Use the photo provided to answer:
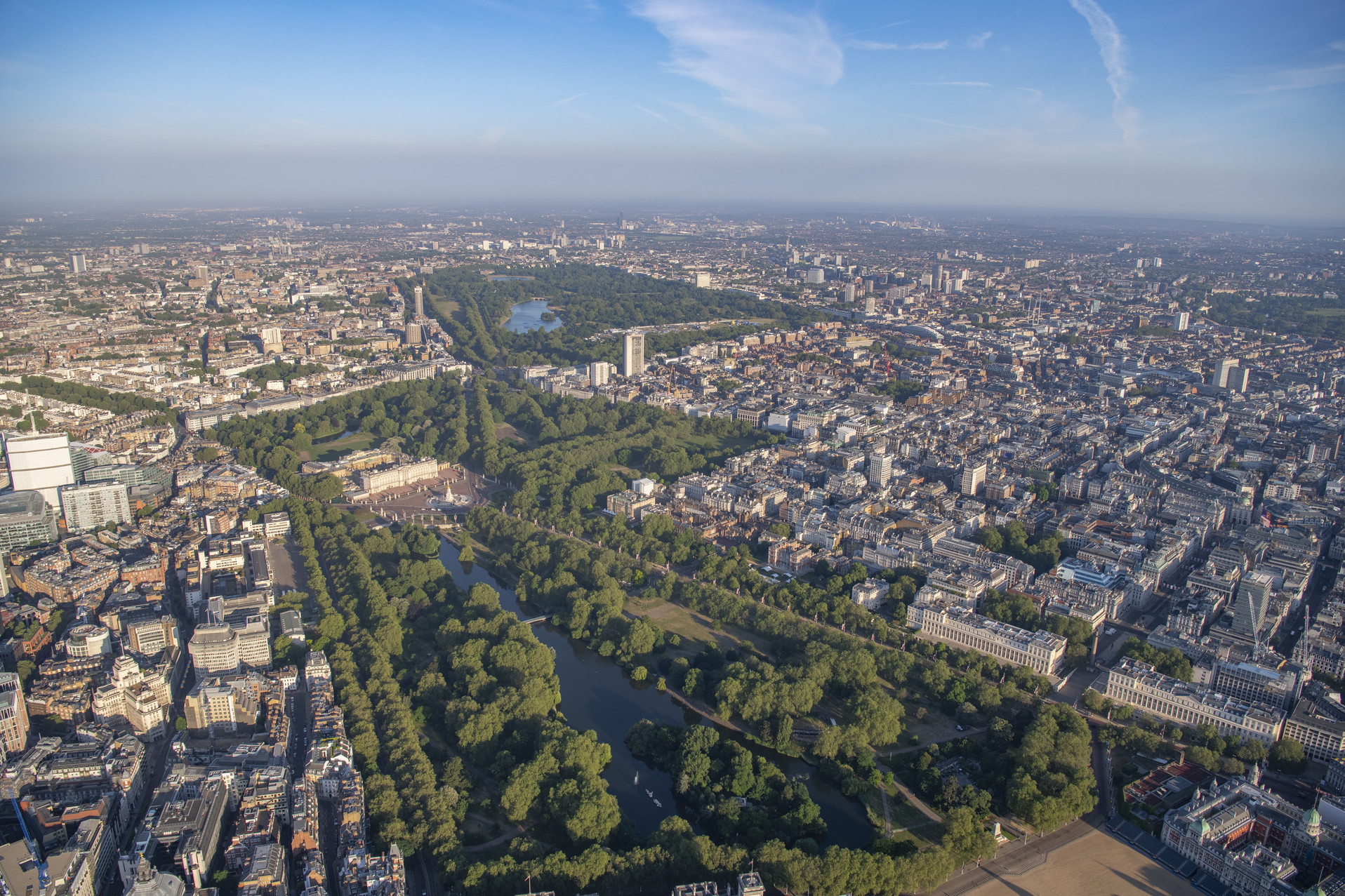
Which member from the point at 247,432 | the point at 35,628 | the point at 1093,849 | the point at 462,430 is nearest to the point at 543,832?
the point at 1093,849

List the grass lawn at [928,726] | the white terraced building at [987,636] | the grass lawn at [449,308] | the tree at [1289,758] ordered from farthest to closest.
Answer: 1. the grass lawn at [449,308]
2. the white terraced building at [987,636]
3. the grass lawn at [928,726]
4. the tree at [1289,758]

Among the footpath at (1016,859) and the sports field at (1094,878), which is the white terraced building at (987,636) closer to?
the footpath at (1016,859)

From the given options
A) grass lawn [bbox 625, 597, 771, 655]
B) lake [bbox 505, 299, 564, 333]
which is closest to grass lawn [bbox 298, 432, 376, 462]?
grass lawn [bbox 625, 597, 771, 655]

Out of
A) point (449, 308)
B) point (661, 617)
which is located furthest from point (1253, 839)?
point (449, 308)

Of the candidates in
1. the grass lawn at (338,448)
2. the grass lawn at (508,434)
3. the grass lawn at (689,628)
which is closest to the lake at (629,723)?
the grass lawn at (689,628)

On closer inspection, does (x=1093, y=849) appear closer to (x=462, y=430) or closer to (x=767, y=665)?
(x=767, y=665)
